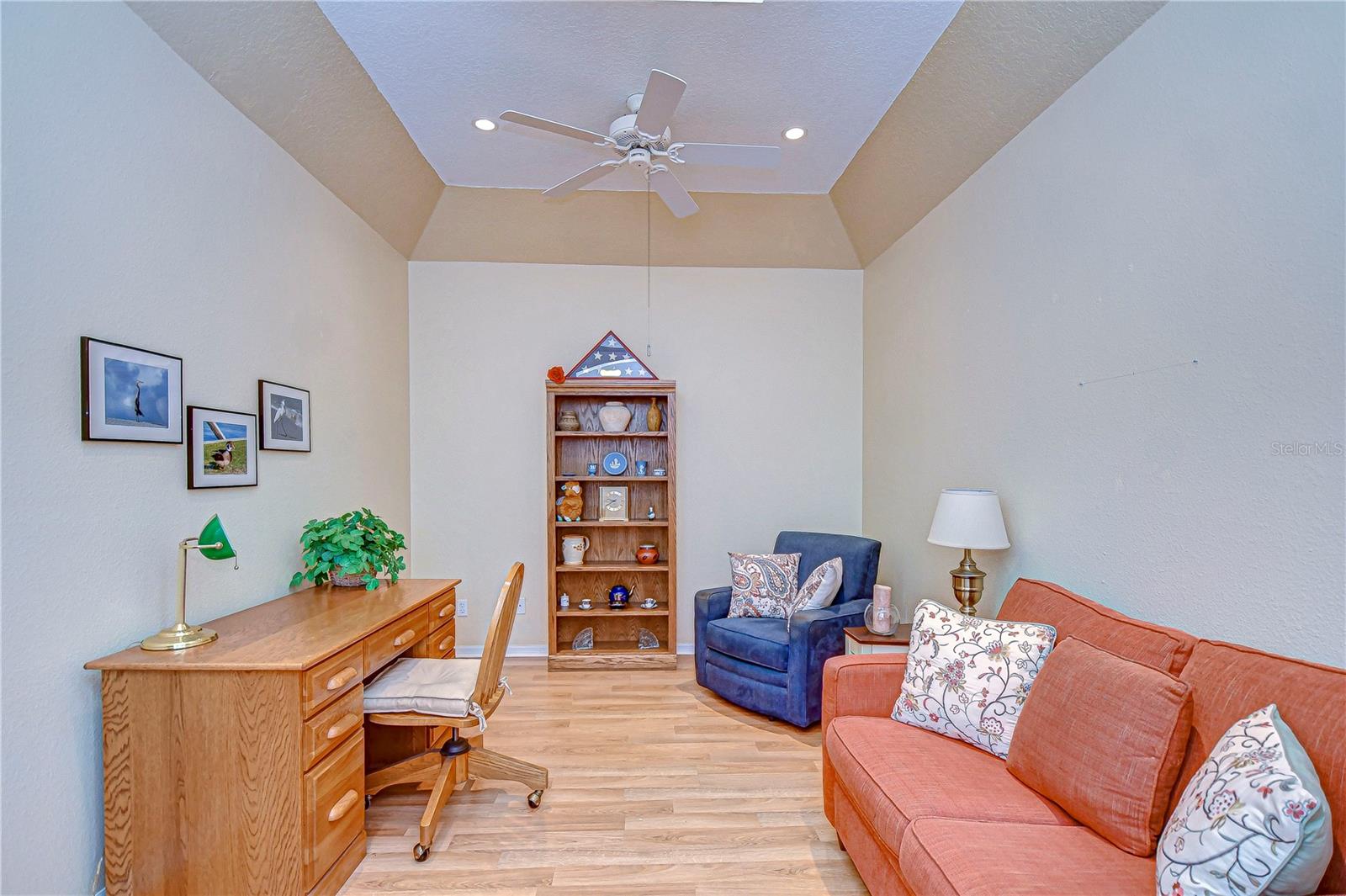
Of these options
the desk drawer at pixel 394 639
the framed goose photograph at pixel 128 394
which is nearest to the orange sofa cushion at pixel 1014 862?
the desk drawer at pixel 394 639

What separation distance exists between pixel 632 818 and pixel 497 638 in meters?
0.89

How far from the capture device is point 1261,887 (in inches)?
41.1

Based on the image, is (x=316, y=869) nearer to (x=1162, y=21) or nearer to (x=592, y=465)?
(x=592, y=465)

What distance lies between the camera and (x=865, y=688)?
2.20 m

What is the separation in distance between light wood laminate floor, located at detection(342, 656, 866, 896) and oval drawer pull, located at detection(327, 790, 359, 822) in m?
0.26

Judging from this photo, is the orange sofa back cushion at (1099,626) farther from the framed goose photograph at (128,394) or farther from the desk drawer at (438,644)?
the framed goose photograph at (128,394)

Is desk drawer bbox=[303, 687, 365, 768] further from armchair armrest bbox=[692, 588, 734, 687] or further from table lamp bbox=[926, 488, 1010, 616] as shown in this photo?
table lamp bbox=[926, 488, 1010, 616]

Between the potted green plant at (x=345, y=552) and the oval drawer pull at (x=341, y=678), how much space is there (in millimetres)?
791

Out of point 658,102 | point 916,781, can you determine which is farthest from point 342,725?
point 658,102

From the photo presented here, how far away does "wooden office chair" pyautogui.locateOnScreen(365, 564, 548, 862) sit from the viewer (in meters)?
2.22

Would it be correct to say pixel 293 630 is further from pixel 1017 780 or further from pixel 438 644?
pixel 1017 780

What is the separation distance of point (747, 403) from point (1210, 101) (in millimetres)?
2951

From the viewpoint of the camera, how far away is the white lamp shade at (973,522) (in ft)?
8.14

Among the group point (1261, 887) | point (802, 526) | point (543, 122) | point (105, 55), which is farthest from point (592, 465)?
point (1261, 887)
